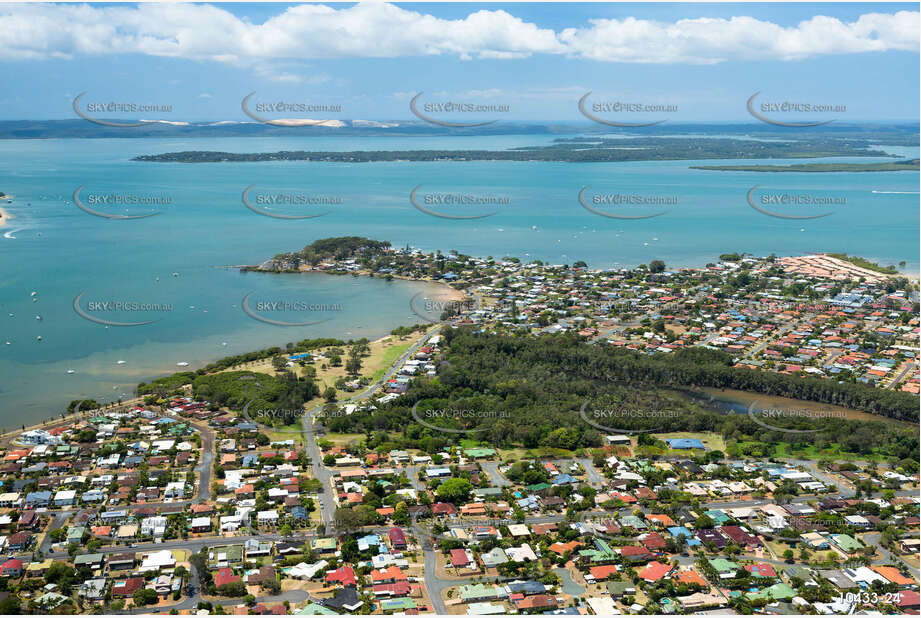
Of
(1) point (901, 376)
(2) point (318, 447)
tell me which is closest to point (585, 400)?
(2) point (318, 447)

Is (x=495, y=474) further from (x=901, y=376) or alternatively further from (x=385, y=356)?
(x=901, y=376)

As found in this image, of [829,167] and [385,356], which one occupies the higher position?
[829,167]

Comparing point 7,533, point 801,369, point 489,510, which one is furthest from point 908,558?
point 7,533

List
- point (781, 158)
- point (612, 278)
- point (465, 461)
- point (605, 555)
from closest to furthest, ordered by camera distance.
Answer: point (605, 555)
point (465, 461)
point (612, 278)
point (781, 158)

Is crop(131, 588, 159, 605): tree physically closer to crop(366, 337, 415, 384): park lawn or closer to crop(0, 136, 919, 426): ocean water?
crop(0, 136, 919, 426): ocean water

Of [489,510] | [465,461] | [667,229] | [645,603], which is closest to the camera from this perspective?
[645,603]

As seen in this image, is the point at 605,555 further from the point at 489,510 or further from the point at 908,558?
the point at 908,558
